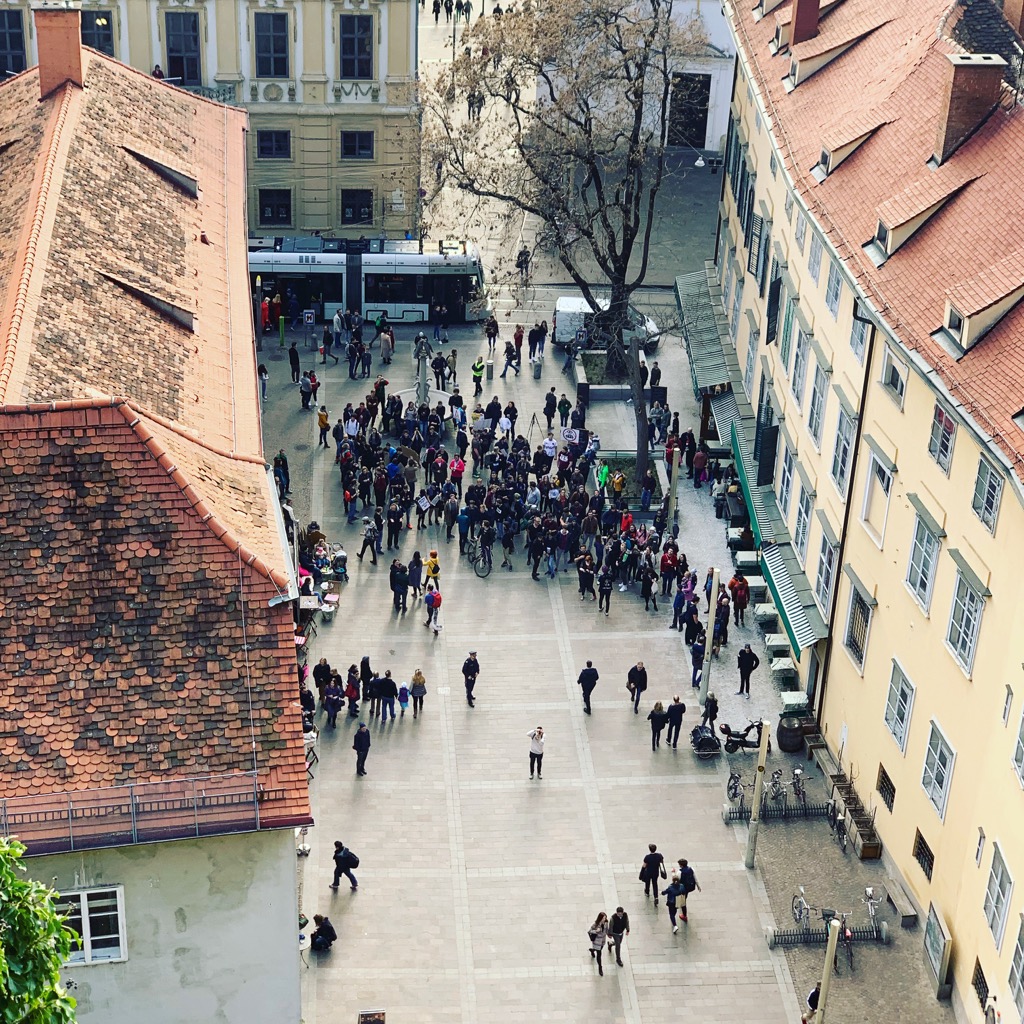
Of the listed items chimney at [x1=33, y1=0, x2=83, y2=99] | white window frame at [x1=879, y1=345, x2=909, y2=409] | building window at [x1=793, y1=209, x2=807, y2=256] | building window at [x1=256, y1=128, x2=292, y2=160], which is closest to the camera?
white window frame at [x1=879, y1=345, x2=909, y2=409]

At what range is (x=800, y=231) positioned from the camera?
44.8m

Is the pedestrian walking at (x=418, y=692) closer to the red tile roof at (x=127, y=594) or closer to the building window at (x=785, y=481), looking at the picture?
the building window at (x=785, y=481)

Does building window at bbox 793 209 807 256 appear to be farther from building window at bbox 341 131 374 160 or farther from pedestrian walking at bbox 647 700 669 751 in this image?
building window at bbox 341 131 374 160

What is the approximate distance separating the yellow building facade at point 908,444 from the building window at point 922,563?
0.06 metres

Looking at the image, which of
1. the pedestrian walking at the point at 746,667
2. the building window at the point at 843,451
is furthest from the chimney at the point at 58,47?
the pedestrian walking at the point at 746,667

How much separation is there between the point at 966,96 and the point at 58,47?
891 inches

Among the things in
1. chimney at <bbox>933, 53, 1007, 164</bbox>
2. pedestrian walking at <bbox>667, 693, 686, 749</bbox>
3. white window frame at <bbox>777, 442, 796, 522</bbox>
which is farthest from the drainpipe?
white window frame at <bbox>777, 442, 796, 522</bbox>

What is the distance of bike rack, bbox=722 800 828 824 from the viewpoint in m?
39.4

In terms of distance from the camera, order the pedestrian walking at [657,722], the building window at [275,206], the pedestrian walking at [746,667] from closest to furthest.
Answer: the pedestrian walking at [657,722] < the pedestrian walking at [746,667] < the building window at [275,206]

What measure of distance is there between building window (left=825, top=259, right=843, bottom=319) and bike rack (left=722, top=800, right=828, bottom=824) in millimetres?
10839

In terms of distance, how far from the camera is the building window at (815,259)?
42.8 meters

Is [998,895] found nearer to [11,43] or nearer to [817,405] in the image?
[817,405]

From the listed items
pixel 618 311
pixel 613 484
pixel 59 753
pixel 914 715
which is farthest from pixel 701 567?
pixel 59 753

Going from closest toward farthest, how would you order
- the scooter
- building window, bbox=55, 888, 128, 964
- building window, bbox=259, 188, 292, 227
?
building window, bbox=55, 888, 128, 964, the scooter, building window, bbox=259, 188, 292, 227
